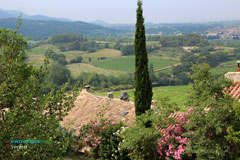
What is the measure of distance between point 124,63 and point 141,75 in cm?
7052

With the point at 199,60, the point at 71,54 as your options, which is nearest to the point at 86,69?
the point at 71,54

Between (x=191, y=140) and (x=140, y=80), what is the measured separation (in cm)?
450

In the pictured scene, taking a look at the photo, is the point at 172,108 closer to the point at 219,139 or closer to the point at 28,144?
the point at 219,139

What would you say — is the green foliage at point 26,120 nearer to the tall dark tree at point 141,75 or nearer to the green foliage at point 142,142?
the green foliage at point 142,142

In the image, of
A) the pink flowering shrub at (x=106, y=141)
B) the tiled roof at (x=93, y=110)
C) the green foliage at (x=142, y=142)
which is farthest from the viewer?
the tiled roof at (x=93, y=110)

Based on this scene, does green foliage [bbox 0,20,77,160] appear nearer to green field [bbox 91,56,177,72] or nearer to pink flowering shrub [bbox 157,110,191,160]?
pink flowering shrub [bbox 157,110,191,160]

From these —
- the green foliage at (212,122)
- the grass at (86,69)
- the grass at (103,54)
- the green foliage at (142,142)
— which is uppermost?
the green foliage at (212,122)

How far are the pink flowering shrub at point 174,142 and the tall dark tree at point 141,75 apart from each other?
284cm

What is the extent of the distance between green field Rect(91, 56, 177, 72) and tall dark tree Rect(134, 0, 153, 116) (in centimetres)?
6321

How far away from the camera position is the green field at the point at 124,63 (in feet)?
251

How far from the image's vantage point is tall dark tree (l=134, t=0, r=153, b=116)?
10914 mm

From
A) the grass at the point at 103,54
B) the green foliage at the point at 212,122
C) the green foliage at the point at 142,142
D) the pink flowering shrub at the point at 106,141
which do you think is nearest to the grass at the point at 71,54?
the grass at the point at 103,54

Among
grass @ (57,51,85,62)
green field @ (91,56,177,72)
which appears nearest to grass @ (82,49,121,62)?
grass @ (57,51,85,62)

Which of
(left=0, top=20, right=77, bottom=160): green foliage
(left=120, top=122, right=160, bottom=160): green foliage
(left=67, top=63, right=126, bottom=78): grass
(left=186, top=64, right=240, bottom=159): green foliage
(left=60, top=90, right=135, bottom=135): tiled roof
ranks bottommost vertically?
(left=67, top=63, right=126, bottom=78): grass
